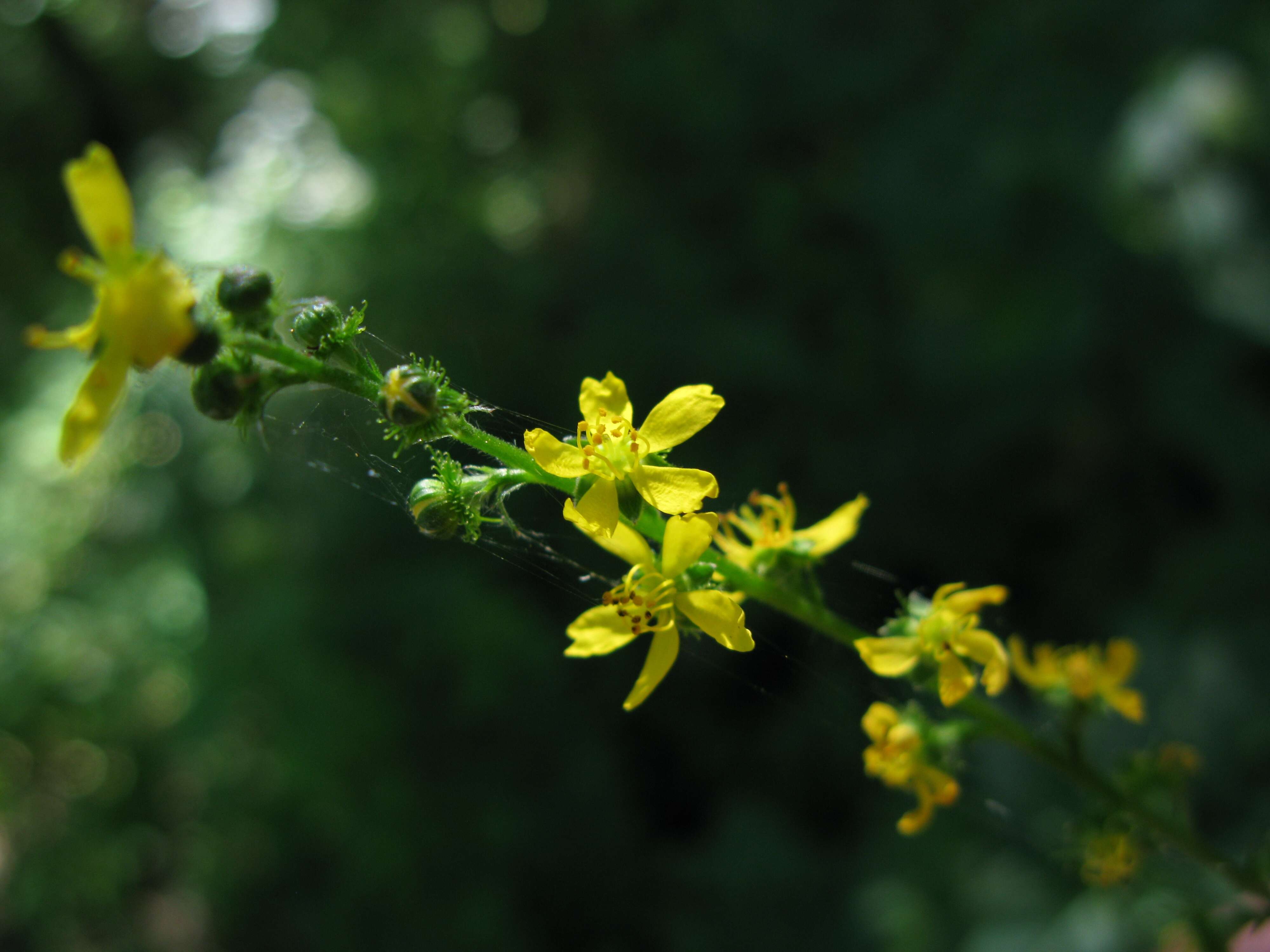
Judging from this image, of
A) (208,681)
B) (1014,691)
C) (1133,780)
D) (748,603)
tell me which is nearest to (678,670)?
(748,603)

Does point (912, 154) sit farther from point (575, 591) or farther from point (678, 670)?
point (575, 591)

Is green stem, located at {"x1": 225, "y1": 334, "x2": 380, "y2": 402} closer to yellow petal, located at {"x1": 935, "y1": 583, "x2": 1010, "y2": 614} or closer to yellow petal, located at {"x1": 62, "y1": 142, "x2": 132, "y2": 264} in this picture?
yellow petal, located at {"x1": 62, "y1": 142, "x2": 132, "y2": 264}

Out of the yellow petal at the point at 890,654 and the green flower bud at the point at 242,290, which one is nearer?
the green flower bud at the point at 242,290

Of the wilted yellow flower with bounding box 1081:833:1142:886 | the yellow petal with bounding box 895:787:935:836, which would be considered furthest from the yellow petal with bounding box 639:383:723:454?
the wilted yellow flower with bounding box 1081:833:1142:886

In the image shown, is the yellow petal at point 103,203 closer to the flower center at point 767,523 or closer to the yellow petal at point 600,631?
the yellow petal at point 600,631

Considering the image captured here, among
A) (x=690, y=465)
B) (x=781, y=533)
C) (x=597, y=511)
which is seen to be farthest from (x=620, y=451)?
(x=690, y=465)

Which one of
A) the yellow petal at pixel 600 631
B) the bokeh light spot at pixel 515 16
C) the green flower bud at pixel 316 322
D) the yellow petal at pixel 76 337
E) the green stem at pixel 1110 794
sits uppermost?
the bokeh light spot at pixel 515 16

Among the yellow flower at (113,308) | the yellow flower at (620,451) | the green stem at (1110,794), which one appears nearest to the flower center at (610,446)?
the yellow flower at (620,451)
